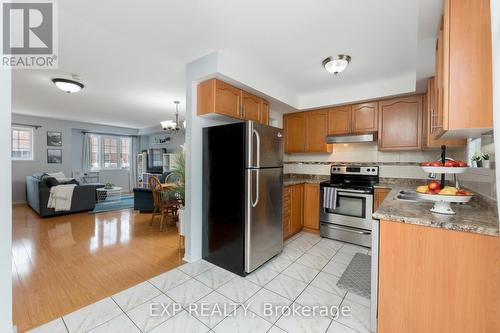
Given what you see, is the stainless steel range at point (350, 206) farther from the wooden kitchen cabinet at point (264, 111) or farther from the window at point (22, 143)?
the window at point (22, 143)

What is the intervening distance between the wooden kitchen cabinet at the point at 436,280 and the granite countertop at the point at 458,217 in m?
0.04

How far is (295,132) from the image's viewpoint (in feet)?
13.6

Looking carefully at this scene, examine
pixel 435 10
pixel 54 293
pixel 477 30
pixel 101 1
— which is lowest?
pixel 54 293

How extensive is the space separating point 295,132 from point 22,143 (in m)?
7.55

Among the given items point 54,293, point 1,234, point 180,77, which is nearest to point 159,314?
point 54,293

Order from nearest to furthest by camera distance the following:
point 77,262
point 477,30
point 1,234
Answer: point 1,234 → point 477,30 → point 77,262

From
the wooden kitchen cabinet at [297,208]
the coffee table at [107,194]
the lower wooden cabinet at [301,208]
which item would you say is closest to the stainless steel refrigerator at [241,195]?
the lower wooden cabinet at [301,208]

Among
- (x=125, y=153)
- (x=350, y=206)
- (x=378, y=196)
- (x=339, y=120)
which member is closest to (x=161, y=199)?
(x=350, y=206)

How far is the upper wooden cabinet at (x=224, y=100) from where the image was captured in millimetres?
2461

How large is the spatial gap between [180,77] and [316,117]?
7.90ft

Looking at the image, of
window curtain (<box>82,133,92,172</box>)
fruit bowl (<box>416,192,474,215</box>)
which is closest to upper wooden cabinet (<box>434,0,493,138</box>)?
fruit bowl (<box>416,192,474,215</box>)

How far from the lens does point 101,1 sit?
5.35 feet

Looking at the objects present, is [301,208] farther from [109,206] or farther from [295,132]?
[109,206]

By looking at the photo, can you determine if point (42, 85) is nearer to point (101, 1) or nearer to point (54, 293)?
point (101, 1)
